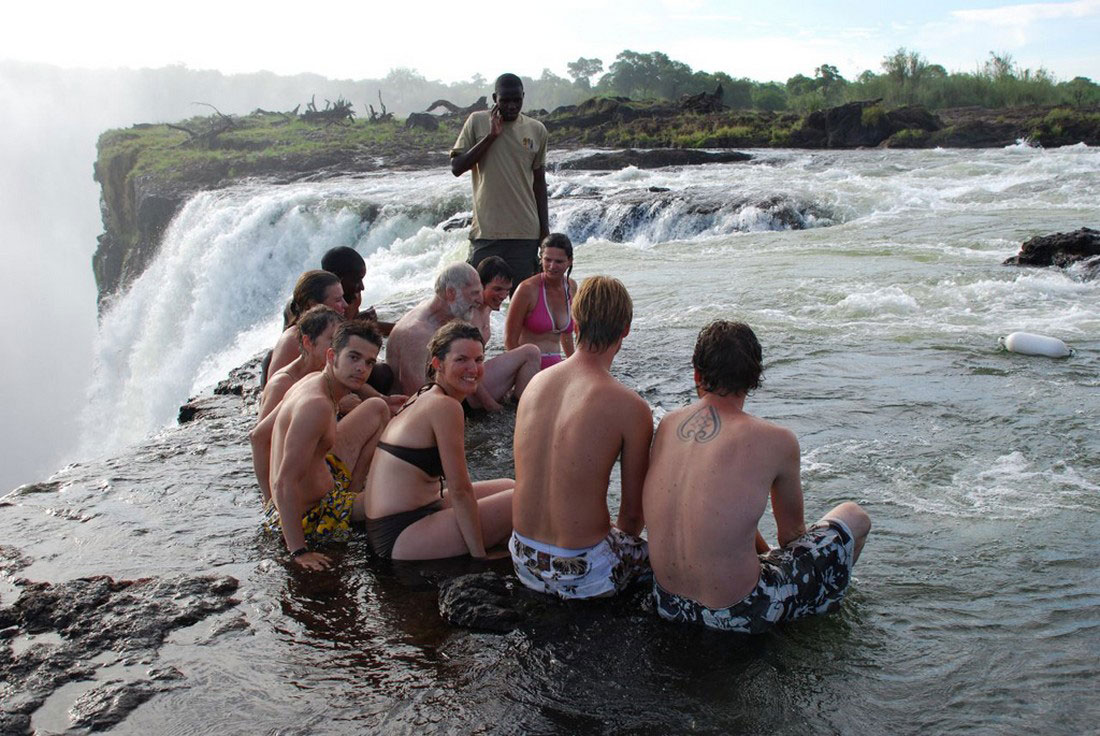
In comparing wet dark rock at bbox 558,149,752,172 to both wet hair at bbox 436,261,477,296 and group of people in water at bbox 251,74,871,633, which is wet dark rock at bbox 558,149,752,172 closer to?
wet hair at bbox 436,261,477,296

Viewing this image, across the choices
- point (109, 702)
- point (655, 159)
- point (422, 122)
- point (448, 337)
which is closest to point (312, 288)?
point (448, 337)

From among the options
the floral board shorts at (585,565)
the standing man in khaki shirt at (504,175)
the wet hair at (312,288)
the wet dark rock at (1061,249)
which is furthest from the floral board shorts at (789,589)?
the wet dark rock at (1061,249)

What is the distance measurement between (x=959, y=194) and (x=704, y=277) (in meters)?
7.60

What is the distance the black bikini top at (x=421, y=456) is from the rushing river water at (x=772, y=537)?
477 mm

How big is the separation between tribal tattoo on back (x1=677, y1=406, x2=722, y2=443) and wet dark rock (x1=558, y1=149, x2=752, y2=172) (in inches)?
825

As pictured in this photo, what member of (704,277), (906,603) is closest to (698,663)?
(906,603)

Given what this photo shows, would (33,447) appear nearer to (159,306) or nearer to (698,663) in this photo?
(159,306)

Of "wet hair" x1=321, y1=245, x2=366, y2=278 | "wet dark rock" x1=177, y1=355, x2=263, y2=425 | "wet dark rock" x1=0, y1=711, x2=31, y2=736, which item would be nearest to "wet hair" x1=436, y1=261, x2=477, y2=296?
"wet hair" x1=321, y1=245, x2=366, y2=278

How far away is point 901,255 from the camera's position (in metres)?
12.1

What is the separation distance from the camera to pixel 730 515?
315 cm

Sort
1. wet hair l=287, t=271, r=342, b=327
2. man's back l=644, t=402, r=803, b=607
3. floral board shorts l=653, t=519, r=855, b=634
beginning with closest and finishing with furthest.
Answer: man's back l=644, t=402, r=803, b=607 < floral board shorts l=653, t=519, r=855, b=634 < wet hair l=287, t=271, r=342, b=327

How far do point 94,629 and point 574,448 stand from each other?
6.32ft

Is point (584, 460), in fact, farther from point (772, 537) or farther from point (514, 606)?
point (772, 537)

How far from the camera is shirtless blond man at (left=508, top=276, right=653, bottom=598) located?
3.38 metres
